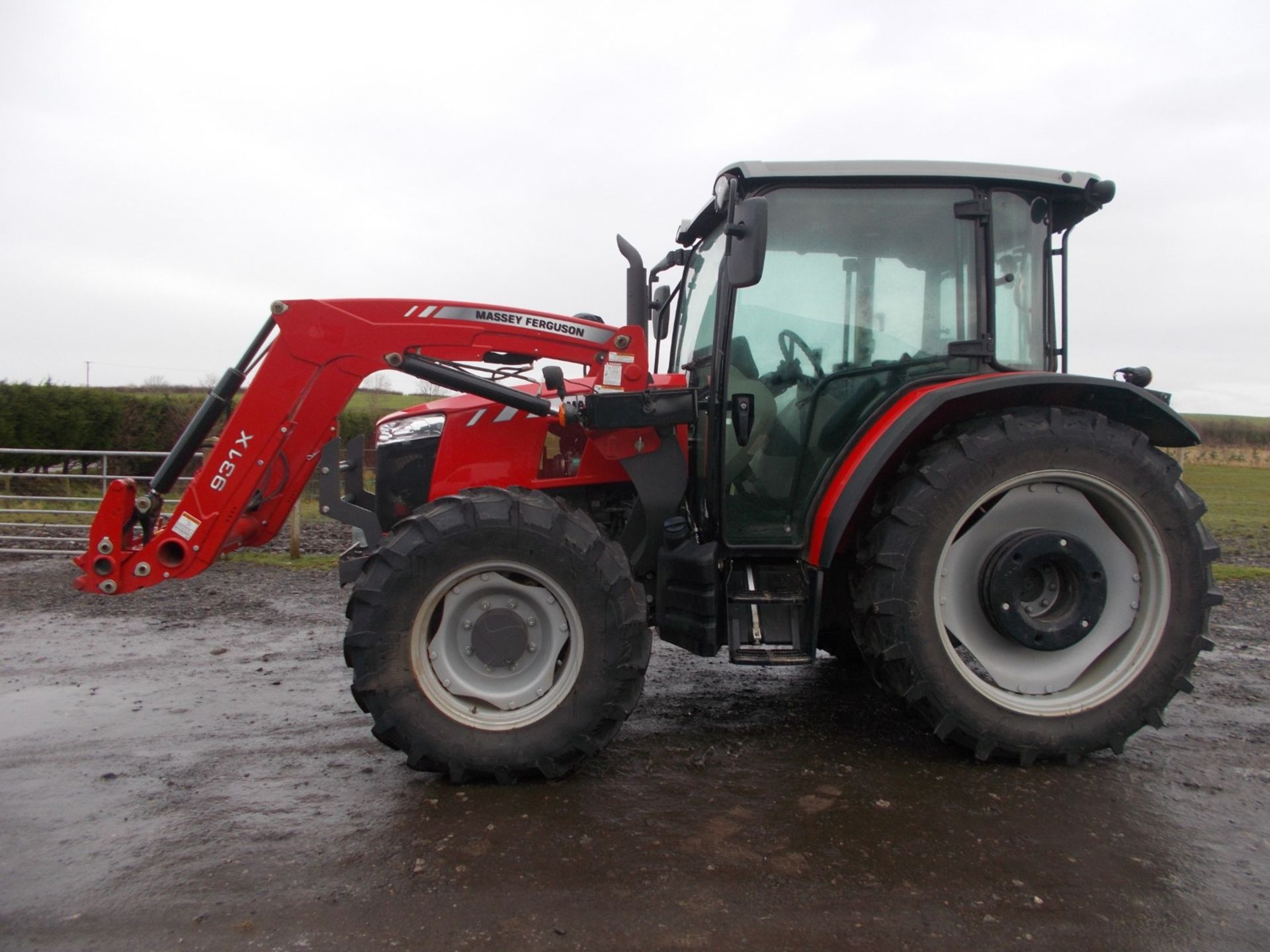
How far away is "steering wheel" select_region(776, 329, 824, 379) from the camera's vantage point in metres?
3.83

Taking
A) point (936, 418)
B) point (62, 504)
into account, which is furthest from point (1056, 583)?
point (62, 504)

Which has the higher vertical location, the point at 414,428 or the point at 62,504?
the point at 414,428

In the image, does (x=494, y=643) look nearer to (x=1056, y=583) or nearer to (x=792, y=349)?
(x=792, y=349)

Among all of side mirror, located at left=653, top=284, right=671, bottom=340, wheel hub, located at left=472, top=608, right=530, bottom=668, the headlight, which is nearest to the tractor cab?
wheel hub, located at left=472, top=608, right=530, bottom=668

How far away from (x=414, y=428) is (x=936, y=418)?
88.7 inches

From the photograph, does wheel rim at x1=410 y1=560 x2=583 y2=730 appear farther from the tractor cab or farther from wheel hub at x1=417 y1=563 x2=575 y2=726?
the tractor cab

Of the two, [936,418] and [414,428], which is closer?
[936,418]

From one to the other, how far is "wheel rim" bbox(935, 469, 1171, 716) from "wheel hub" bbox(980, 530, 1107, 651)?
2cm

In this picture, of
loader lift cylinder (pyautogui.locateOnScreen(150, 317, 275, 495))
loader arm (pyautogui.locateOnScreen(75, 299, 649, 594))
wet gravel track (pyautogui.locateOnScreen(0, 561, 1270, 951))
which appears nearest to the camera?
wet gravel track (pyautogui.locateOnScreen(0, 561, 1270, 951))

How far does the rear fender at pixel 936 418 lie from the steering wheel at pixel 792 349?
1.08ft

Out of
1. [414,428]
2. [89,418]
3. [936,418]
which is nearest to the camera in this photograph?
[936,418]

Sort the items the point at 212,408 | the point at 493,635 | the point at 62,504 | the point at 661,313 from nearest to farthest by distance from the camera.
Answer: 1. the point at 493,635
2. the point at 212,408
3. the point at 661,313
4. the point at 62,504

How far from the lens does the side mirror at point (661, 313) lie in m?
4.80

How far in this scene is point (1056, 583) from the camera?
3.67 m
